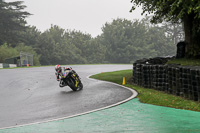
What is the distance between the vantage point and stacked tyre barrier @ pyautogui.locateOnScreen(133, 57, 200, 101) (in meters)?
10.3

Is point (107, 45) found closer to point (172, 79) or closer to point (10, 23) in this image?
point (10, 23)

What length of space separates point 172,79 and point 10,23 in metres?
63.5

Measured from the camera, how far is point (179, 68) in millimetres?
11328

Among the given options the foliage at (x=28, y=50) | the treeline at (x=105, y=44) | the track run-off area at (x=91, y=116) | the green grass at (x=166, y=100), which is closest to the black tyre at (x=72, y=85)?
the track run-off area at (x=91, y=116)

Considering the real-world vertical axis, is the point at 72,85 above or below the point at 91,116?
above

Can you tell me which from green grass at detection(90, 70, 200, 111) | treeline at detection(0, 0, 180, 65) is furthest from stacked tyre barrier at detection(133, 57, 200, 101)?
treeline at detection(0, 0, 180, 65)

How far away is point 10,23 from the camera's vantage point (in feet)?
227

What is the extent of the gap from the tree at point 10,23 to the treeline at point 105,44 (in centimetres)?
138

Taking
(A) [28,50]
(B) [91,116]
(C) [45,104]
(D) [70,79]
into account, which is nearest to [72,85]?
(D) [70,79]

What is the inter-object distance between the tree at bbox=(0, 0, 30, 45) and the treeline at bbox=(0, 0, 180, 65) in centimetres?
138

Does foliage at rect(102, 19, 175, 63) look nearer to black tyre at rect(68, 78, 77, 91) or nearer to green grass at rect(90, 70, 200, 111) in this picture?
black tyre at rect(68, 78, 77, 91)

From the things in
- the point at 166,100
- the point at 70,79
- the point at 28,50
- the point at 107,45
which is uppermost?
the point at 107,45

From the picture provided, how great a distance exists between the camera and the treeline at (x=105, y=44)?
7694cm

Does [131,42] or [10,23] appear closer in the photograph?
[10,23]
